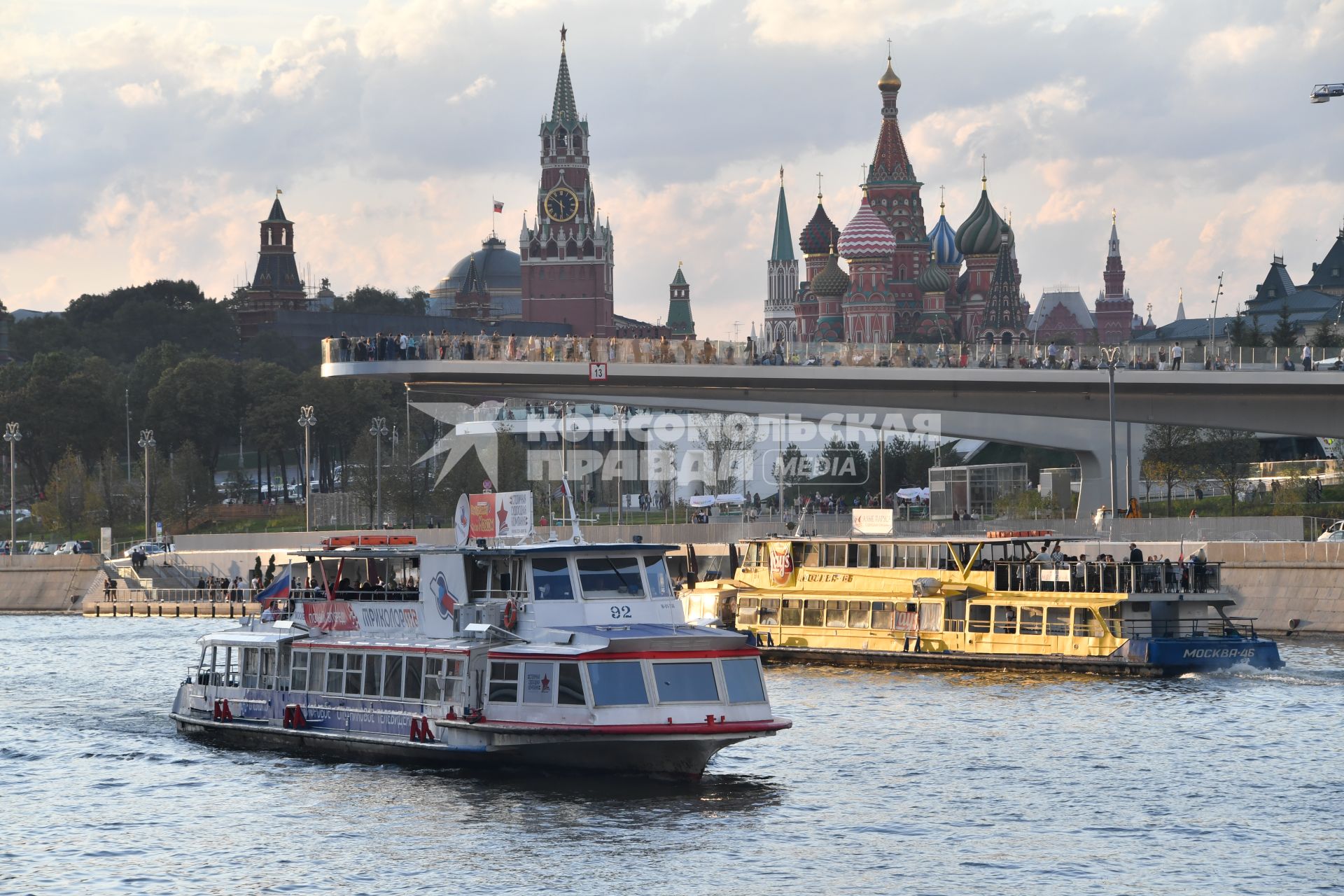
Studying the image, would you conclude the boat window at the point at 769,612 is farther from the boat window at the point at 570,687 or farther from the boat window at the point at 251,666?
the boat window at the point at 570,687

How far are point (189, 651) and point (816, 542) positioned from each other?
936 inches

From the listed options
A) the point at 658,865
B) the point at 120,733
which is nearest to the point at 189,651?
the point at 120,733

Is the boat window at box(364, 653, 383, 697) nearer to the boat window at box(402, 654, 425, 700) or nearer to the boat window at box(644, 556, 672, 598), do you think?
the boat window at box(402, 654, 425, 700)

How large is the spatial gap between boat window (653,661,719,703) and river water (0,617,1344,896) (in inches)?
71.5

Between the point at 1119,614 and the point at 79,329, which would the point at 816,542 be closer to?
the point at 1119,614

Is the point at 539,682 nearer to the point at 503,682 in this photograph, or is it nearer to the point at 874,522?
the point at 503,682

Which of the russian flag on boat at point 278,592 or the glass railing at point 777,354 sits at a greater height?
the glass railing at point 777,354

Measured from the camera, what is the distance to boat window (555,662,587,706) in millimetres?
34750

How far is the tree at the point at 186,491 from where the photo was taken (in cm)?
11969

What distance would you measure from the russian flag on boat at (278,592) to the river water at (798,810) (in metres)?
3.65

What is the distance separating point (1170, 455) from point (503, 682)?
242ft

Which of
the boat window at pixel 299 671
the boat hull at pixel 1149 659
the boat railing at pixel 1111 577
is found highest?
the boat railing at pixel 1111 577

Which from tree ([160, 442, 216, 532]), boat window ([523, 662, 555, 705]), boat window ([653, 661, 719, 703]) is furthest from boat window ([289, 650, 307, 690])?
tree ([160, 442, 216, 532])

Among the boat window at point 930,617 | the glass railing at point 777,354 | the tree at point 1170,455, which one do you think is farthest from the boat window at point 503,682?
the tree at point 1170,455
